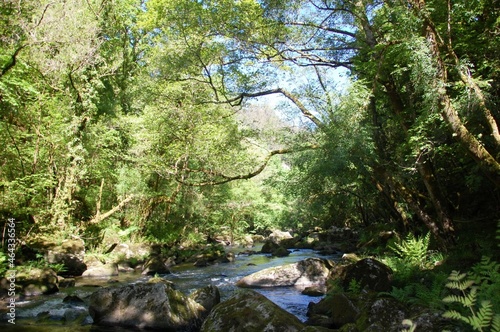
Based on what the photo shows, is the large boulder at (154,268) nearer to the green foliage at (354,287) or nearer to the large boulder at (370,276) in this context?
the large boulder at (370,276)

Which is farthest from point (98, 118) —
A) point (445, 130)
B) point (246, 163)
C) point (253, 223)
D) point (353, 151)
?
point (253, 223)

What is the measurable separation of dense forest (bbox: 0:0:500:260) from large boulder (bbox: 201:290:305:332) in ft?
16.2

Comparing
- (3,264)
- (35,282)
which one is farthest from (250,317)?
(3,264)

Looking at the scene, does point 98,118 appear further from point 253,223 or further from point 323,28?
point 253,223

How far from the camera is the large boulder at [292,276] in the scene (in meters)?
11.2

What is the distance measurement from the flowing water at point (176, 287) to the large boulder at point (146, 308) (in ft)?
0.88

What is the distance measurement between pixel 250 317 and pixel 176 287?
610cm

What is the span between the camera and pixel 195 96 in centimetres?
1383

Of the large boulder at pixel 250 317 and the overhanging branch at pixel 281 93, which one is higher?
the overhanging branch at pixel 281 93

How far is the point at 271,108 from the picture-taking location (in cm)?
1422

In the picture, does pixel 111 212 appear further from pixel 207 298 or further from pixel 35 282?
pixel 207 298

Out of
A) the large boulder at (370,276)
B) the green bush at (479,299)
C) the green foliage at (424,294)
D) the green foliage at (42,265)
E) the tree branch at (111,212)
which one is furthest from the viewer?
the tree branch at (111,212)

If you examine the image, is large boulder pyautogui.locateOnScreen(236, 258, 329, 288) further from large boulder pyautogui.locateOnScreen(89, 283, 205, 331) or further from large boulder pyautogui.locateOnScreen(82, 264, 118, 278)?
large boulder pyautogui.locateOnScreen(82, 264, 118, 278)

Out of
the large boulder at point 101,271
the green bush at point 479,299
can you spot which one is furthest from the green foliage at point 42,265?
the green bush at point 479,299
